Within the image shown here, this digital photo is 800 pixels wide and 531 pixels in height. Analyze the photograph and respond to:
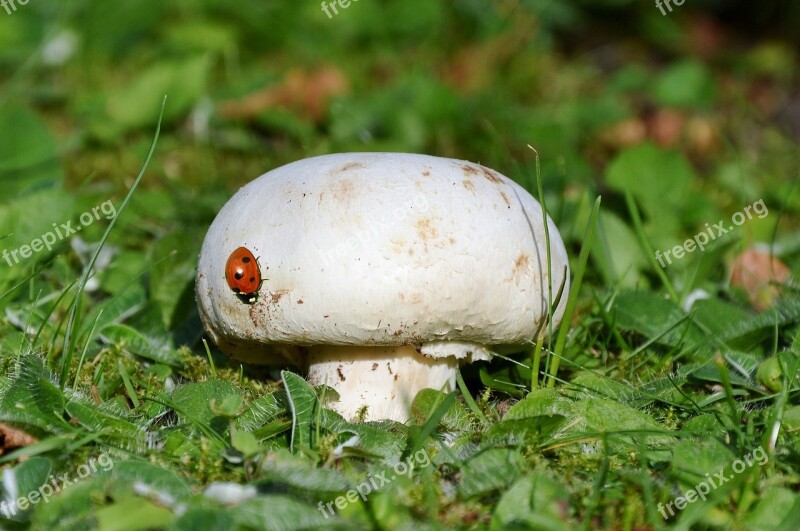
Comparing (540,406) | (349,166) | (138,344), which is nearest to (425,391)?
(540,406)

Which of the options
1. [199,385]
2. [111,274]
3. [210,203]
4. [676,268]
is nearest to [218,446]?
[199,385]

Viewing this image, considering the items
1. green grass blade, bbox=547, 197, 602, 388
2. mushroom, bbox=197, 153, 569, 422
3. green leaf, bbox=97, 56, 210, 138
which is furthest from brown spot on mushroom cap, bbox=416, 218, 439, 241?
green leaf, bbox=97, 56, 210, 138

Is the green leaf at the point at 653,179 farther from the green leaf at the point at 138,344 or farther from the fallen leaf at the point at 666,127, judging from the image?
the green leaf at the point at 138,344

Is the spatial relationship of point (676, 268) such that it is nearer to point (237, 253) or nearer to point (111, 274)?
point (237, 253)

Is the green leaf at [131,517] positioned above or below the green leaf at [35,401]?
below

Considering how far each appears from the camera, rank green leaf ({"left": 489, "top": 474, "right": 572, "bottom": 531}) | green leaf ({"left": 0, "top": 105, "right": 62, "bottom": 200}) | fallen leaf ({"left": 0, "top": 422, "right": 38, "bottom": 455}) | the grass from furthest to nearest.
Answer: green leaf ({"left": 0, "top": 105, "right": 62, "bottom": 200}) < fallen leaf ({"left": 0, "top": 422, "right": 38, "bottom": 455}) < the grass < green leaf ({"left": 489, "top": 474, "right": 572, "bottom": 531})

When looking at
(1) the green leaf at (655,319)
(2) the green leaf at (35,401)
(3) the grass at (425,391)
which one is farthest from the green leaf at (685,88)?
(2) the green leaf at (35,401)

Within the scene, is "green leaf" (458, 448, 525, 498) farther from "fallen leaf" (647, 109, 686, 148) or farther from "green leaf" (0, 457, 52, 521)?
"fallen leaf" (647, 109, 686, 148)
